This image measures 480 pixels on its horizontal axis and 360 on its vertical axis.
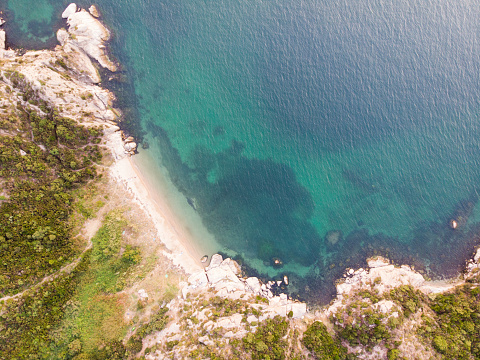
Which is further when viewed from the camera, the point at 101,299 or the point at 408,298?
the point at 408,298

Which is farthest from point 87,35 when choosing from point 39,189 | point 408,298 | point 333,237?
point 408,298

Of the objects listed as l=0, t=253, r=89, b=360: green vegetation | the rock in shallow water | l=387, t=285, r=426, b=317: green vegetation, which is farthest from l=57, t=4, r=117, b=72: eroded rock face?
l=387, t=285, r=426, b=317: green vegetation

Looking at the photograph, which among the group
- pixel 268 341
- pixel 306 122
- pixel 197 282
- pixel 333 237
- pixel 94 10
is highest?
pixel 94 10

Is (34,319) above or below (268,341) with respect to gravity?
above

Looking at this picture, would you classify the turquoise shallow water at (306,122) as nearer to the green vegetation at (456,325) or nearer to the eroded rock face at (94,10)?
the eroded rock face at (94,10)

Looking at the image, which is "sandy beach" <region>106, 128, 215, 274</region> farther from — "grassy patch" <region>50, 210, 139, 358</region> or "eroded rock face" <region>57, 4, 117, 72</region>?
"eroded rock face" <region>57, 4, 117, 72</region>

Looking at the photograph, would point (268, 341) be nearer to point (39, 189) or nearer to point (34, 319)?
point (34, 319)

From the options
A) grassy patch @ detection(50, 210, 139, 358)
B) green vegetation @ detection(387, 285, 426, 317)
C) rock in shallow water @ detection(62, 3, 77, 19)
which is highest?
rock in shallow water @ detection(62, 3, 77, 19)
